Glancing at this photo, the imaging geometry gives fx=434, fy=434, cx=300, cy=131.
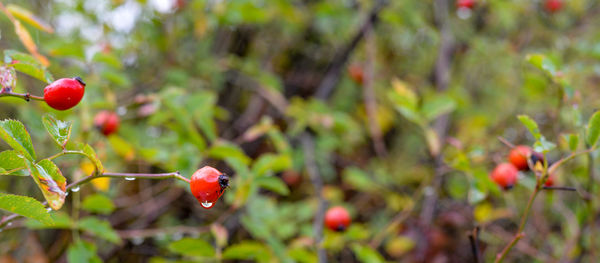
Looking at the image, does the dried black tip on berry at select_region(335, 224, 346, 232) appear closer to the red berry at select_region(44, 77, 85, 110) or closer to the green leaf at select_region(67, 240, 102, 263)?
the green leaf at select_region(67, 240, 102, 263)

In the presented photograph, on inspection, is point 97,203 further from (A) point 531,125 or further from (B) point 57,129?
(A) point 531,125

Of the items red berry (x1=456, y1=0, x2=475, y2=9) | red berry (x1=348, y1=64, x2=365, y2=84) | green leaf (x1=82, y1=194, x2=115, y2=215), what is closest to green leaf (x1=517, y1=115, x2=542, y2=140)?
green leaf (x1=82, y1=194, x2=115, y2=215)

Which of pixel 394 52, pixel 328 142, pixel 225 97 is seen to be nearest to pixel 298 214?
pixel 328 142

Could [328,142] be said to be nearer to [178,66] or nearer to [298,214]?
[298,214]

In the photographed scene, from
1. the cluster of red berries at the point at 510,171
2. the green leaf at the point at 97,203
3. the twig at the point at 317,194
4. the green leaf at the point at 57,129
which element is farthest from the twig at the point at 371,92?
the green leaf at the point at 57,129

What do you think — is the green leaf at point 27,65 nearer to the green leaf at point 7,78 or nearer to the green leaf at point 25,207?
the green leaf at point 7,78

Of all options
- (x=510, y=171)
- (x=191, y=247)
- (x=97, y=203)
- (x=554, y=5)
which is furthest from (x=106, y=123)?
(x=554, y=5)
